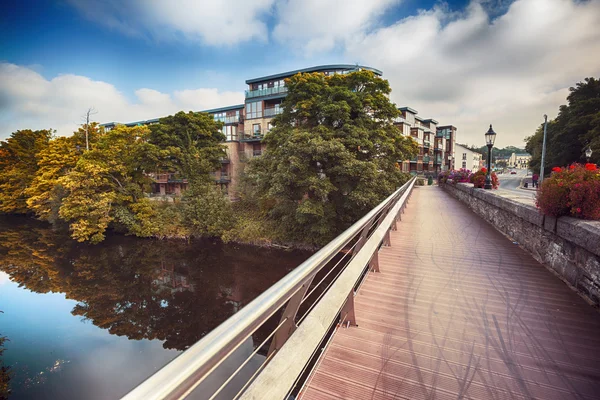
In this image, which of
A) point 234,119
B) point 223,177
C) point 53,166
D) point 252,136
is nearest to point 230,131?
point 234,119

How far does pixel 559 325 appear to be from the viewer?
8.79ft

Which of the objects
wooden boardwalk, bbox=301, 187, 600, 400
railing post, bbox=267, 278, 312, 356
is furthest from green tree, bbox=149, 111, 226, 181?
railing post, bbox=267, 278, 312, 356

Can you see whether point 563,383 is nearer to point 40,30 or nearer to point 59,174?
point 40,30

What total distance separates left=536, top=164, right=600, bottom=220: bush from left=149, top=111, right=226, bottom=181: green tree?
24.1 metres

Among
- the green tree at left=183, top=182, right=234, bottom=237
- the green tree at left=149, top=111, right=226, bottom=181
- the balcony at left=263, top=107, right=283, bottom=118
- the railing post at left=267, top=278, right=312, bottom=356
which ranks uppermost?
the balcony at left=263, top=107, right=283, bottom=118

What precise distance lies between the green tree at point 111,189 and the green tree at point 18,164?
47.7 ft

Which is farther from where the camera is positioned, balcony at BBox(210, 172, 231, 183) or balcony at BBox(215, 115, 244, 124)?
balcony at BBox(215, 115, 244, 124)

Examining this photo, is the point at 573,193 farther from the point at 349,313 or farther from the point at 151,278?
the point at 151,278

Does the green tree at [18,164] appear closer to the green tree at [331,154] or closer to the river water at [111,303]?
the river water at [111,303]

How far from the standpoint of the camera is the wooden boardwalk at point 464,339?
1.90 m

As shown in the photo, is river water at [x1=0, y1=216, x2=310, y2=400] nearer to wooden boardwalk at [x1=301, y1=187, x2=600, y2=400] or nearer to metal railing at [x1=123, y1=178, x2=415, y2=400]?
wooden boardwalk at [x1=301, y1=187, x2=600, y2=400]

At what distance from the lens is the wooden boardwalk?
74.8 inches

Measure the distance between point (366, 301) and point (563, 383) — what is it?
1.69 m

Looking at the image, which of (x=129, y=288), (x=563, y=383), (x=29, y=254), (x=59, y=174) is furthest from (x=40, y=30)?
(x=563, y=383)
